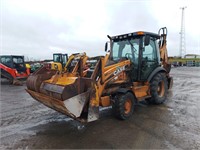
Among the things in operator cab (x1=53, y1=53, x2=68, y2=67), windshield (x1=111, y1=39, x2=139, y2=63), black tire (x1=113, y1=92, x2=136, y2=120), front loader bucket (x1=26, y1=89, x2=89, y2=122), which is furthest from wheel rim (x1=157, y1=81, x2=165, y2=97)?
operator cab (x1=53, y1=53, x2=68, y2=67)

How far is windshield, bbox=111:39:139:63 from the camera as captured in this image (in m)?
5.67

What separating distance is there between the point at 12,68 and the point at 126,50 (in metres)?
9.79

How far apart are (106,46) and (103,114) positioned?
2.41 m

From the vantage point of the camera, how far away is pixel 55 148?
11.3ft

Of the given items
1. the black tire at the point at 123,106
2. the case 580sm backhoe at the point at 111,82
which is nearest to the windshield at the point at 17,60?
the case 580sm backhoe at the point at 111,82

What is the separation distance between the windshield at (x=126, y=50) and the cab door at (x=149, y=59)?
242 mm

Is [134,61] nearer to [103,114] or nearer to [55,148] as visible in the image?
[103,114]

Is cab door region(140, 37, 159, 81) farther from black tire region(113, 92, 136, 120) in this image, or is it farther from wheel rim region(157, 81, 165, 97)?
black tire region(113, 92, 136, 120)

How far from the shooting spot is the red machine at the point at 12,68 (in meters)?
12.7

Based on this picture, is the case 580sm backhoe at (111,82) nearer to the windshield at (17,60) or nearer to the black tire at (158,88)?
the black tire at (158,88)

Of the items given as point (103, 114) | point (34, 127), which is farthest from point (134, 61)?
point (34, 127)

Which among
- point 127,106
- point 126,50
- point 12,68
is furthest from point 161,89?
point 12,68

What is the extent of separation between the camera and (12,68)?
42.1 feet

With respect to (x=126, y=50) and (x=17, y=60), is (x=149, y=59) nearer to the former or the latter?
(x=126, y=50)
